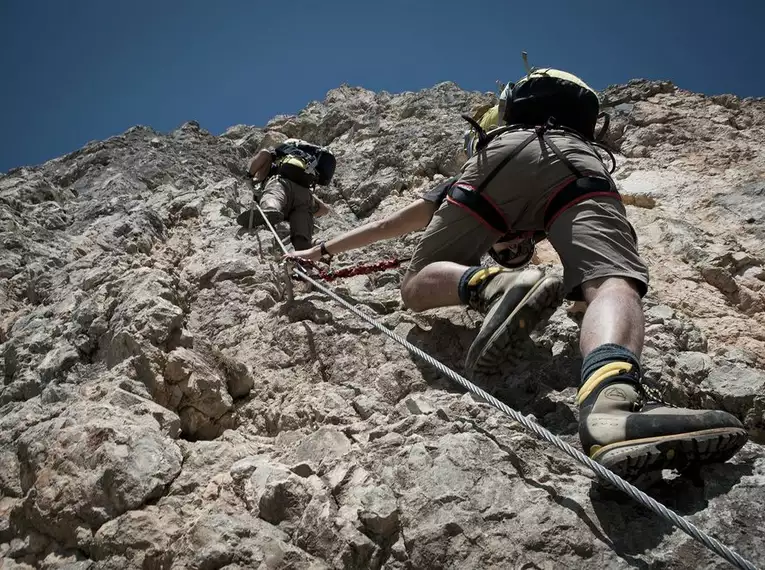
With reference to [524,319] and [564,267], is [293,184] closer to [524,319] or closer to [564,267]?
[564,267]

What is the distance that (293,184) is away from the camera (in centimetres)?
670

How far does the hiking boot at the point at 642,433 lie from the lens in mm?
1703

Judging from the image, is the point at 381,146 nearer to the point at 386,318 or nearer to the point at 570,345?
the point at 386,318

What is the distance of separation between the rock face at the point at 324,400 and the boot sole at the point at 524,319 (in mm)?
300

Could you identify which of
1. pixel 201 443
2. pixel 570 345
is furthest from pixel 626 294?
pixel 201 443

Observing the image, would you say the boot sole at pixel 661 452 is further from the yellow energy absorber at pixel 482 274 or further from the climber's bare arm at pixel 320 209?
the climber's bare arm at pixel 320 209

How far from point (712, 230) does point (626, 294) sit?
302 centimetres

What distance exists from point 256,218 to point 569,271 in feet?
13.4

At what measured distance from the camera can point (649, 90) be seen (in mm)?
7699

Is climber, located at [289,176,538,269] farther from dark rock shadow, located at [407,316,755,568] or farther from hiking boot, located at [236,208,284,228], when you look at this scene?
hiking boot, located at [236,208,284,228]

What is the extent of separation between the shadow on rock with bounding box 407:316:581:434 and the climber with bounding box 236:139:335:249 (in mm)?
3186

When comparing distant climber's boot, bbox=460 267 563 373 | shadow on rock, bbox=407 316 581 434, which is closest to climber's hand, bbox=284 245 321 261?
shadow on rock, bbox=407 316 581 434

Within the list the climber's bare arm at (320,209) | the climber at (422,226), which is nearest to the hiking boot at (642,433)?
the climber at (422,226)

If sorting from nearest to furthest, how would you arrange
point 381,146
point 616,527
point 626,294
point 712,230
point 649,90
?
point 616,527 → point 626,294 → point 712,230 → point 649,90 → point 381,146
